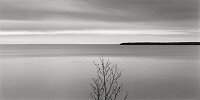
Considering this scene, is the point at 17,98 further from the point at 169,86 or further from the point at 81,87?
the point at 169,86

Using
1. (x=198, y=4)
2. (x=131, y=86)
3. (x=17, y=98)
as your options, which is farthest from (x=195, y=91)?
(x=198, y=4)

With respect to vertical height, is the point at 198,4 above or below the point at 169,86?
above

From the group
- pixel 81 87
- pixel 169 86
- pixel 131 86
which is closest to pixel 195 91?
pixel 169 86

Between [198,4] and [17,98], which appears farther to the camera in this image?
[17,98]

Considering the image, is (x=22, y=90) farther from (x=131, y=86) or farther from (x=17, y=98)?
(x=131, y=86)

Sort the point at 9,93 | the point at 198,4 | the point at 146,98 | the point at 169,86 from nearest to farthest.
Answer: the point at 198,4 < the point at 146,98 < the point at 9,93 < the point at 169,86

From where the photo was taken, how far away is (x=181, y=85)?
16.1 meters

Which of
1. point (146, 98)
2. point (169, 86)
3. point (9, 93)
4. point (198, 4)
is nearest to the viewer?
point (198, 4)

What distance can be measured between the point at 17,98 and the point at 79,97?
2.37m

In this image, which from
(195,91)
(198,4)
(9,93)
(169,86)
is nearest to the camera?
(198,4)

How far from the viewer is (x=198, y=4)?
5699 mm

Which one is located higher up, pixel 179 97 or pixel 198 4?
pixel 198 4

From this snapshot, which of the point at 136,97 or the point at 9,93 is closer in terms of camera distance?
the point at 136,97

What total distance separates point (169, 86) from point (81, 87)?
4183 mm
